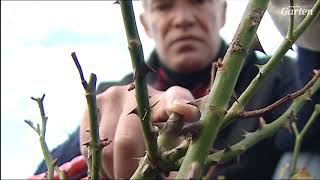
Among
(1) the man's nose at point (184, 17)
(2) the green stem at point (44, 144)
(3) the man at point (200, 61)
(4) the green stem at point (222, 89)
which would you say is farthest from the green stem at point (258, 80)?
(1) the man's nose at point (184, 17)

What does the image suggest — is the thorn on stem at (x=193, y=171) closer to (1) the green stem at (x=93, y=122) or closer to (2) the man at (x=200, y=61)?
(1) the green stem at (x=93, y=122)

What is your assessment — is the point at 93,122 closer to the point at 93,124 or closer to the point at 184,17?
the point at 93,124

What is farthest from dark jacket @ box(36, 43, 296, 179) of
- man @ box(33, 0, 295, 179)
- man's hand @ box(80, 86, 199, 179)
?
man's hand @ box(80, 86, 199, 179)

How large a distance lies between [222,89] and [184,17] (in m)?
0.73

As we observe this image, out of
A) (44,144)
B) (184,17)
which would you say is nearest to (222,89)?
(44,144)

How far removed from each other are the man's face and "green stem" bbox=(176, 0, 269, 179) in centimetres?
70

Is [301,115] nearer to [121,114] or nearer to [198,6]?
[198,6]

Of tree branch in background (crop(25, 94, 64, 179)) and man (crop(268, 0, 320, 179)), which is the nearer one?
tree branch in background (crop(25, 94, 64, 179))

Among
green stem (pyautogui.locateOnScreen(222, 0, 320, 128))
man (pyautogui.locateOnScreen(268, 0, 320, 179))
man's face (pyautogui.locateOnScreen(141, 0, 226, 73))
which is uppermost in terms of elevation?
man's face (pyautogui.locateOnScreen(141, 0, 226, 73))

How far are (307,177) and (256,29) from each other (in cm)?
41

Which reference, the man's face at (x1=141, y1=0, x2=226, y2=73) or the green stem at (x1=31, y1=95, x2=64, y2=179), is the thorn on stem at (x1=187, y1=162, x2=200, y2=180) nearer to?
the green stem at (x1=31, y1=95, x2=64, y2=179)

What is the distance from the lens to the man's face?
989mm

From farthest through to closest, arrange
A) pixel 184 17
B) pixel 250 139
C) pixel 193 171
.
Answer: pixel 184 17 < pixel 250 139 < pixel 193 171

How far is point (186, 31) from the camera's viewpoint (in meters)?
0.98
